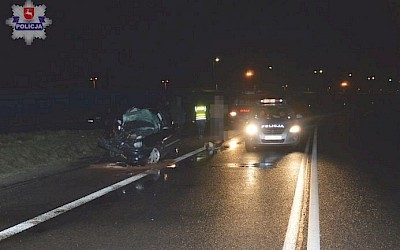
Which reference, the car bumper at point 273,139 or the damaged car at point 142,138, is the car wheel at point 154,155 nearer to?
the damaged car at point 142,138

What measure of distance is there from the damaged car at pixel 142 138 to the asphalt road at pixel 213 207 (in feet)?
2.27

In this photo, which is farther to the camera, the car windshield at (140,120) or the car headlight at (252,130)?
the car headlight at (252,130)

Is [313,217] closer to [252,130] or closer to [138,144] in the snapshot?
[138,144]

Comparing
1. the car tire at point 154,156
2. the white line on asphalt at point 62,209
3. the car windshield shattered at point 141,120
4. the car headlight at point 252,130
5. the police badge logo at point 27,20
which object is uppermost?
the police badge logo at point 27,20

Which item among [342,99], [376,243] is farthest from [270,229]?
[342,99]

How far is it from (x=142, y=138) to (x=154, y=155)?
2.02 ft

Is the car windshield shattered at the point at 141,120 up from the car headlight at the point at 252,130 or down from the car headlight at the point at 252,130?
up

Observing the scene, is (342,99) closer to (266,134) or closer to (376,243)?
(266,134)

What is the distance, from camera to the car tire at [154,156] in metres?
14.3

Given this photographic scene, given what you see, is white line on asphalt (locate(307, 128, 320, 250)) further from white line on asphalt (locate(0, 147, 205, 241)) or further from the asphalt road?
white line on asphalt (locate(0, 147, 205, 241))

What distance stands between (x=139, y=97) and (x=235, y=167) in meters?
28.9

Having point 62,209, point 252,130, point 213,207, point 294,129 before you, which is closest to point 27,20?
point 252,130

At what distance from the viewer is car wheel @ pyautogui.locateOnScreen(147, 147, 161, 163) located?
46.9 ft

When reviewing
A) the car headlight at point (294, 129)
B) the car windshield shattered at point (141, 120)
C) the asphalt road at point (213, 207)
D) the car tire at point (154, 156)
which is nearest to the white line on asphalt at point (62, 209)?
the asphalt road at point (213, 207)
